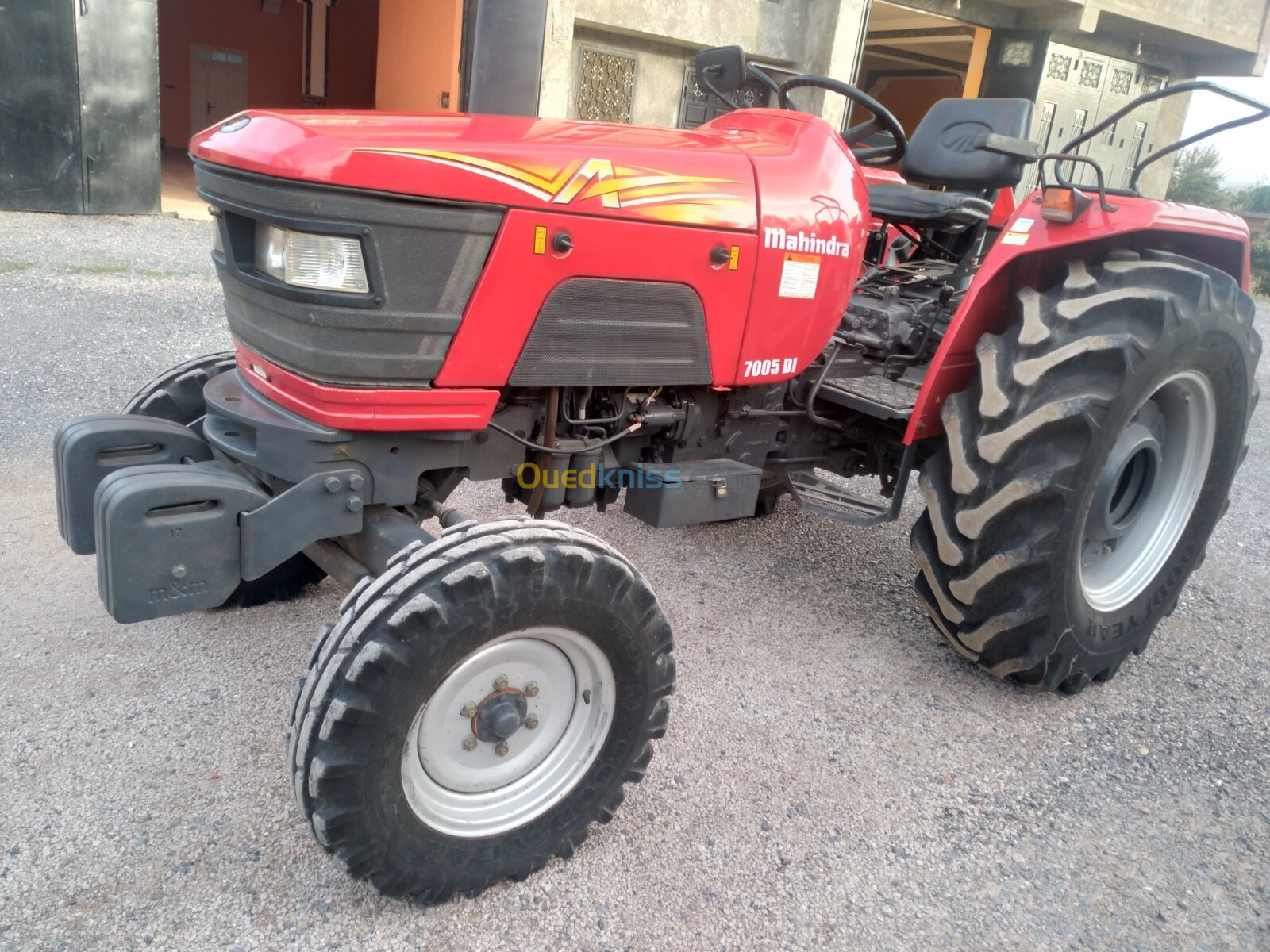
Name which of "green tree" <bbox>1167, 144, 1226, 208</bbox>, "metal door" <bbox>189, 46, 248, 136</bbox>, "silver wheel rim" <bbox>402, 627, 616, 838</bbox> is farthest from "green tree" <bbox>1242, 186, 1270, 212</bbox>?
"silver wheel rim" <bbox>402, 627, 616, 838</bbox>

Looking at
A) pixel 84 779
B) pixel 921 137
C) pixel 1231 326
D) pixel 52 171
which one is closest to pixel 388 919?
pixel 84 779

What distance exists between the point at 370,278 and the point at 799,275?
115 centimetres

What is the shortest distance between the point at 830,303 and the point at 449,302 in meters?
1.15

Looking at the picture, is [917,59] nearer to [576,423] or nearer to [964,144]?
[964,144]

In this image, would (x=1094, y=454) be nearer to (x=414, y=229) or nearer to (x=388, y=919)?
(x=414, y=229)

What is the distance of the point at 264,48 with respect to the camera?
56.2 ft

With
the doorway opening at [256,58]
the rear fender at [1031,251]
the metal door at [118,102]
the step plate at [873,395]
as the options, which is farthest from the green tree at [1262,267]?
the metal door at [118,102]

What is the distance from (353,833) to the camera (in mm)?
1850

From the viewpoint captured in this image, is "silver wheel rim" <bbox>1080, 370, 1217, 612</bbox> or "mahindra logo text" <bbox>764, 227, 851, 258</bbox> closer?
"mahindra logo text" <bbox>764, 227, 851, 258</bbox>

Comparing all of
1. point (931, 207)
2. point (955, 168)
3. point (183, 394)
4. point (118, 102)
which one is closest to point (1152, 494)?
point (931, 207)

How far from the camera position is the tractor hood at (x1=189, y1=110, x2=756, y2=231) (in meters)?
1.91

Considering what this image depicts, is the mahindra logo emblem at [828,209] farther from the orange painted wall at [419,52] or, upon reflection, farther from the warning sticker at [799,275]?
the orange painted wall at [419,52]

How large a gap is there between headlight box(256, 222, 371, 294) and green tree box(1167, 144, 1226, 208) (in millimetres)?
24286

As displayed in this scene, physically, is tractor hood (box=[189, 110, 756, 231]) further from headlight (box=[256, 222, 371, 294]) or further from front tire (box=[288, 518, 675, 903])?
front tire (box=[288, 518, 675, 903])
